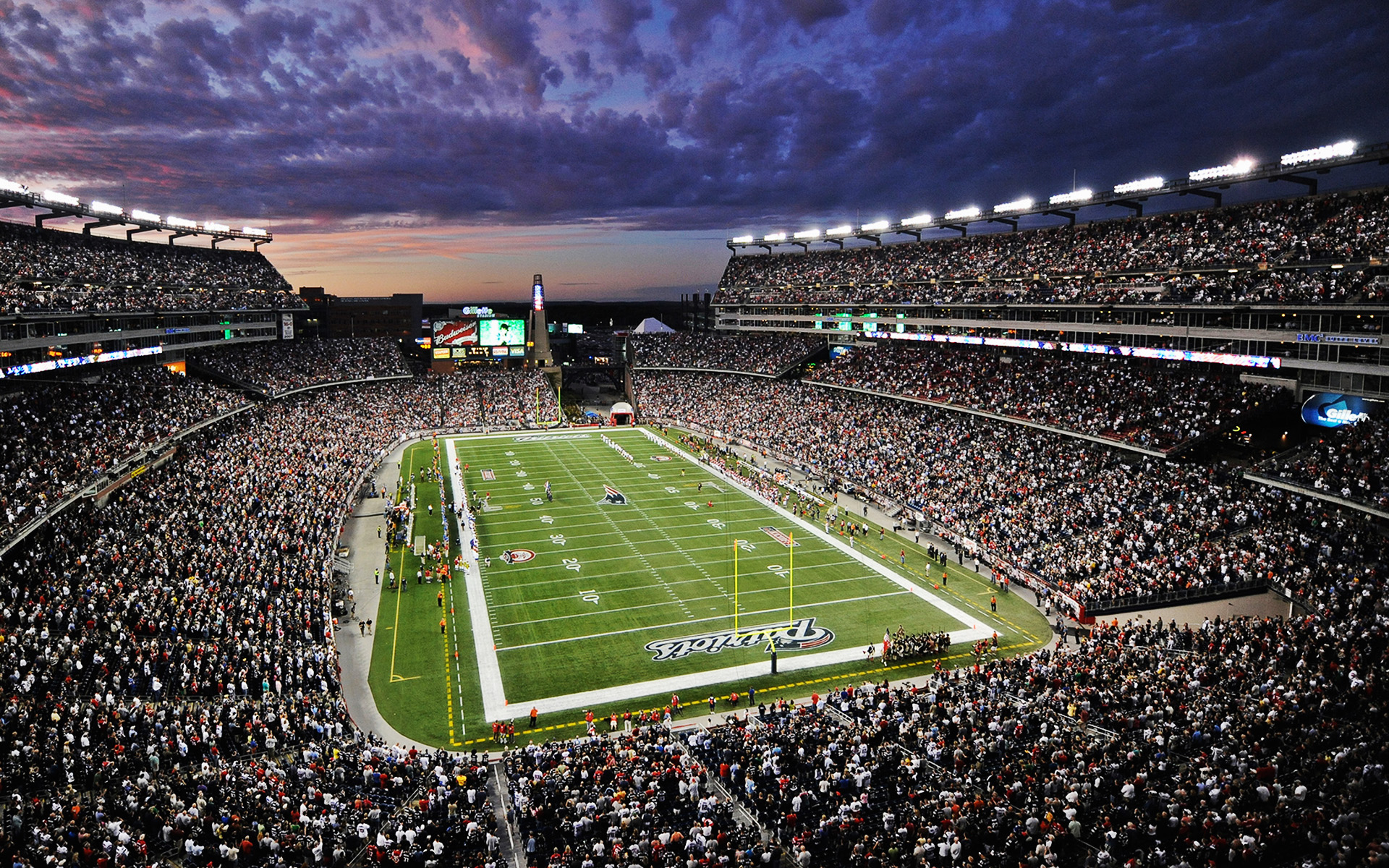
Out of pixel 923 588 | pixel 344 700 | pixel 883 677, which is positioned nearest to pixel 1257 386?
pixel 923 588

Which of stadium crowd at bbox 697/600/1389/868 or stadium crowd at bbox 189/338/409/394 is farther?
stadium crowd at bbox 189/338/409/394

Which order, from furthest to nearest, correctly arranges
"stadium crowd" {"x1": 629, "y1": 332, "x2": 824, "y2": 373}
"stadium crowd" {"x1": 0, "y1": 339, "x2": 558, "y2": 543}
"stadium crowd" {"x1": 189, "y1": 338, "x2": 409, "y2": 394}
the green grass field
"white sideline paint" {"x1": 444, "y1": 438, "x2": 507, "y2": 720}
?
"stadium crowd" {"x1": 629, "y1": 332, "x2": 824, "y2": 373}, "stadium crowd" {"x1": 189, "y1": 338, "x2": 409, "y2": 394}, "stadium crowd" {"x1": 0, "y1": 339, "x2": 558, "y2": 543}, the green grass field, "white sideline paint" {"x1": 444, "y1": 438, "x2": 507, "y2": 720}

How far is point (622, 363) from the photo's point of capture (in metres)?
94.1

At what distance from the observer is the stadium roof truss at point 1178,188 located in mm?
37031

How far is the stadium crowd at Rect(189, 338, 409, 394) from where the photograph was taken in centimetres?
6131

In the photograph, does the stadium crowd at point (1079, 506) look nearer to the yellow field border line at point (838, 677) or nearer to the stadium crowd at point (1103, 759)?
the yellow field border line at point (838, 677)

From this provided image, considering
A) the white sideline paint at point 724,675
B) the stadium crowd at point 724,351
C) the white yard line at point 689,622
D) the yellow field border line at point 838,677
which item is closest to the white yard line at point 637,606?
the white yard line at point 689,622

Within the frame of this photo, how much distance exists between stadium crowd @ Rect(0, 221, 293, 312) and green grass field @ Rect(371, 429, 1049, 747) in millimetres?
22560

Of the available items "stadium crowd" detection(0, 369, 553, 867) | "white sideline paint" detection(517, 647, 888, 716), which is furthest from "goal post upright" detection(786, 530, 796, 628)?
"stadium crowd" detection(0, 369, 553, 867)

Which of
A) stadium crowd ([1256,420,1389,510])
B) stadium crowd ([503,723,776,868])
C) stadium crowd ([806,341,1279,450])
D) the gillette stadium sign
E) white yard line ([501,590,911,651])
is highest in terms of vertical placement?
stadium crowd ([806,341,1279,450])

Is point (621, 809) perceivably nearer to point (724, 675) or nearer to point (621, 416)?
point (724, 675)

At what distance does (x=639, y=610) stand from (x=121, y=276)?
156 ft

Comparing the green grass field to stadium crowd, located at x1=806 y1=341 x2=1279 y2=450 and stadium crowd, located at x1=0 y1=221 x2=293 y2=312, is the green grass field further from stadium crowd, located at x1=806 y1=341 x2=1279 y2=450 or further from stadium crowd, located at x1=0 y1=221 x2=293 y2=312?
stadium crowd, located at x1=0 y1=221 x2=293 y2=312

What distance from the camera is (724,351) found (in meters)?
86.2
